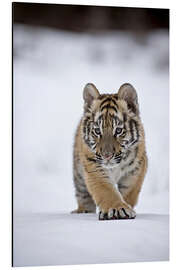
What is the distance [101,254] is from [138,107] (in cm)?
103

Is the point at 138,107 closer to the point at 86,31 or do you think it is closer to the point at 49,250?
the point at 86,31

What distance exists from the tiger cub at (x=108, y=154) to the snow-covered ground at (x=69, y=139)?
0.20ft

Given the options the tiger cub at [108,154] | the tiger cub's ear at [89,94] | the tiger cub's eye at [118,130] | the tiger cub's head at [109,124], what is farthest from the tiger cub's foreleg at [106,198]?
the tiger cub's ear at [89,94]

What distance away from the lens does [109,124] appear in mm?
3707

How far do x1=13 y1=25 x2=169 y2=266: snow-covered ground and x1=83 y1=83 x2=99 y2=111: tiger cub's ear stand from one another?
0.04 metres

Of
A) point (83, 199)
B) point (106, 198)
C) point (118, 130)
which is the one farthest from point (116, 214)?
point (118, 130)

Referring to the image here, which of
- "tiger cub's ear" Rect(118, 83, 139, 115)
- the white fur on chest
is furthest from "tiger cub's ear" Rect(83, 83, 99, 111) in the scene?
the white fur on chest

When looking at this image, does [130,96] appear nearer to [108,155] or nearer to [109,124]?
[109,124]

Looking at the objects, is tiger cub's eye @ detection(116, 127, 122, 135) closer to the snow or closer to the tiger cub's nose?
the tiger cub's nose

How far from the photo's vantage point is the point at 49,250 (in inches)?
141

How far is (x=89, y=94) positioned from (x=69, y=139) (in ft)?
1.11

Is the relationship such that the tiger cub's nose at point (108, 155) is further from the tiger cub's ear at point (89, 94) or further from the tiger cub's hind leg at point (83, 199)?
the tiger cub's ear at point (89, 94)

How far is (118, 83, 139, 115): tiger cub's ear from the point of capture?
12.3ft
